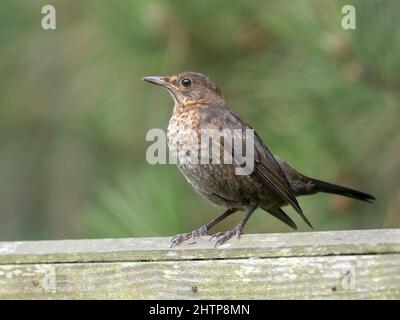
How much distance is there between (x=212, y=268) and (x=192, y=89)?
155 centimetres

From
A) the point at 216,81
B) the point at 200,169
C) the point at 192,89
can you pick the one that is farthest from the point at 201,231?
the point at 216,81

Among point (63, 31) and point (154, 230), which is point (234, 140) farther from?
point (63, 31)

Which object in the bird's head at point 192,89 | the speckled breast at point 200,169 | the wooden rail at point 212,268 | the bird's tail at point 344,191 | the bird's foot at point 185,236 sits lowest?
the wooden rail at point 212,268

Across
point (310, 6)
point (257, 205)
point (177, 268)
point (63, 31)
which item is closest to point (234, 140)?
point (257, 205)

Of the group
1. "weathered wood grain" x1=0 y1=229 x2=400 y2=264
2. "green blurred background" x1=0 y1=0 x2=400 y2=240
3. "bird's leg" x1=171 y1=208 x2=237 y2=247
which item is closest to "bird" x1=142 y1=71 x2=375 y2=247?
"bird's leg" x1=171 y1=208 x2=237 y2=247

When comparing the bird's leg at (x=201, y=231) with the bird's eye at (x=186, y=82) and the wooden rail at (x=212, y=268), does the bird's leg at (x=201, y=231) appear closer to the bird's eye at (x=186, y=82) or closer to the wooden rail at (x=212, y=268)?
the wooden rail at (x=212, y=268)

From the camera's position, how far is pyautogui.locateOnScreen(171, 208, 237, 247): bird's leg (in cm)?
305

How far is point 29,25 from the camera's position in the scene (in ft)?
16.6

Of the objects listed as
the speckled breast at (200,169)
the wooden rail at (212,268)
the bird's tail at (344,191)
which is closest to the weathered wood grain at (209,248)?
the wooden rail at (212,268)

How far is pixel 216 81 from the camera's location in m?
4.52

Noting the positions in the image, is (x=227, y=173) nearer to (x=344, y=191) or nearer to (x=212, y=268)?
(x=344, y=191)

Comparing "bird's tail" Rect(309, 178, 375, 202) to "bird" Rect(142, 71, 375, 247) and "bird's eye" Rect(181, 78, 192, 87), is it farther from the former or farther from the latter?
"bird's eye" Rect(181, 78, 192, 87)

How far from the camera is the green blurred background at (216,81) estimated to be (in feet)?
12.3

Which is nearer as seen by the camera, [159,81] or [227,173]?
[227,173]
